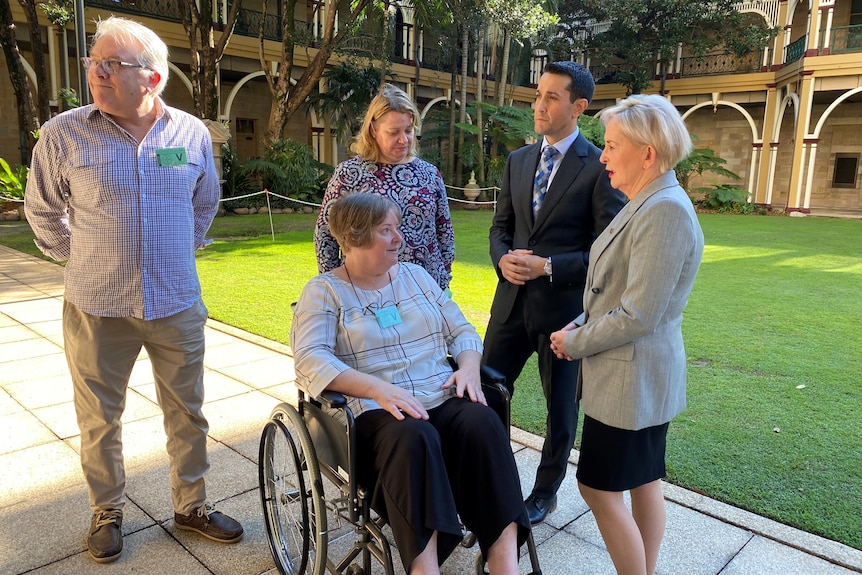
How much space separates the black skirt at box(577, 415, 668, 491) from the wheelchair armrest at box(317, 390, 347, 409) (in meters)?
0.75

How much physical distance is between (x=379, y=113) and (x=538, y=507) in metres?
1.75

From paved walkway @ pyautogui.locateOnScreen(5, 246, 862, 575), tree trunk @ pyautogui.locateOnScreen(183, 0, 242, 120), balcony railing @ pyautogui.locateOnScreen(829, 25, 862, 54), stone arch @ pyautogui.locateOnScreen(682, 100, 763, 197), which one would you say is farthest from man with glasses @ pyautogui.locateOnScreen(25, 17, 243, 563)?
stone arch @ pyautogui.locateOnScreen(682, 100, 763, 197)

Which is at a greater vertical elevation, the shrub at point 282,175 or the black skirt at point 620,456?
the shrub at point 282,175

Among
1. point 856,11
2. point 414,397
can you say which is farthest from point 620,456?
point 856,11

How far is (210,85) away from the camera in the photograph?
14602mm

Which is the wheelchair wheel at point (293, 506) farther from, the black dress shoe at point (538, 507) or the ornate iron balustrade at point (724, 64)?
the ornate iron balustrade at point (724, 64)

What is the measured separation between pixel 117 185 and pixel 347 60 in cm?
1737

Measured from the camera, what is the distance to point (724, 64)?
2283cm

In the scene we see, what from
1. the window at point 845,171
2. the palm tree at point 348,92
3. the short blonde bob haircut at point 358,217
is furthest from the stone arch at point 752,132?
the short blonde bob haircut at point 358,217

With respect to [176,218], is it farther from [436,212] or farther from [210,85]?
[210,85]

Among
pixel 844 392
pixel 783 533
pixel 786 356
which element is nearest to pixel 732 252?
pixel 786 356

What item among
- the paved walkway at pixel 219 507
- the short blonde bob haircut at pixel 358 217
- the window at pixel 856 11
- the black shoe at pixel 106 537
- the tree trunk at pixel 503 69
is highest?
the window at pixel 856 11

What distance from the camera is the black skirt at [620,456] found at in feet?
5.99

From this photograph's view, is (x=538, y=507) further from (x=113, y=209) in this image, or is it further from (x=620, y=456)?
(x=113, y=209)
